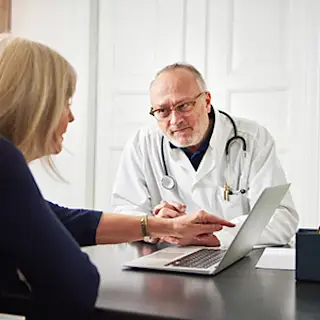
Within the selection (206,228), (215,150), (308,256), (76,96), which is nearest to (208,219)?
(206,228)

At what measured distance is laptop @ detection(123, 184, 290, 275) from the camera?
109cm

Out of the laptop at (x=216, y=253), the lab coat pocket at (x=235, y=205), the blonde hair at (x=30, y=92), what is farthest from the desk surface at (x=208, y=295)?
the lab coat pocket at (x=235, y=205)

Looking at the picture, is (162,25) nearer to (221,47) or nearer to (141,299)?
(221,47)

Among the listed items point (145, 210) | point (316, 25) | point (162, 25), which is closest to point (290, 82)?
point (316, 25)

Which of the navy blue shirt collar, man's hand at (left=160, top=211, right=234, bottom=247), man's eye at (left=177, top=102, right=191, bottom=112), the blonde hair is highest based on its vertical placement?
man's eye at (left=177, top=102, right=191, bottom=112)

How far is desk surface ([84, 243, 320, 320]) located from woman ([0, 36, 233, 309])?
76 millimetres

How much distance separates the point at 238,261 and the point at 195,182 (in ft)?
2.36

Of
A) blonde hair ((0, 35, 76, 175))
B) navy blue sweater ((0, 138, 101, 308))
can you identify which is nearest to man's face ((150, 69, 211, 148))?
blonde hair ((0, 35, 76, 175))

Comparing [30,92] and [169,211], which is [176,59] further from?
[30,92]

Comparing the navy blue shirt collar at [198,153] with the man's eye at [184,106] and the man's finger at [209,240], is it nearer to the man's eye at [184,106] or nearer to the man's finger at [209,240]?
the man's eye at [184,106]

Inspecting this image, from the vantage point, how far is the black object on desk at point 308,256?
1001mm

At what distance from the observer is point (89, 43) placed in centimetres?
313

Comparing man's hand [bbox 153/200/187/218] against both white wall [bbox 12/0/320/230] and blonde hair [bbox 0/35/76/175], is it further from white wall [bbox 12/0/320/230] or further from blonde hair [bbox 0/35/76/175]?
white wall [bbox 12/0/320/230]

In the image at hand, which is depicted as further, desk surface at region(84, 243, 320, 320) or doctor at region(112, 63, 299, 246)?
doctor at region(112, 63, 299, 246)
